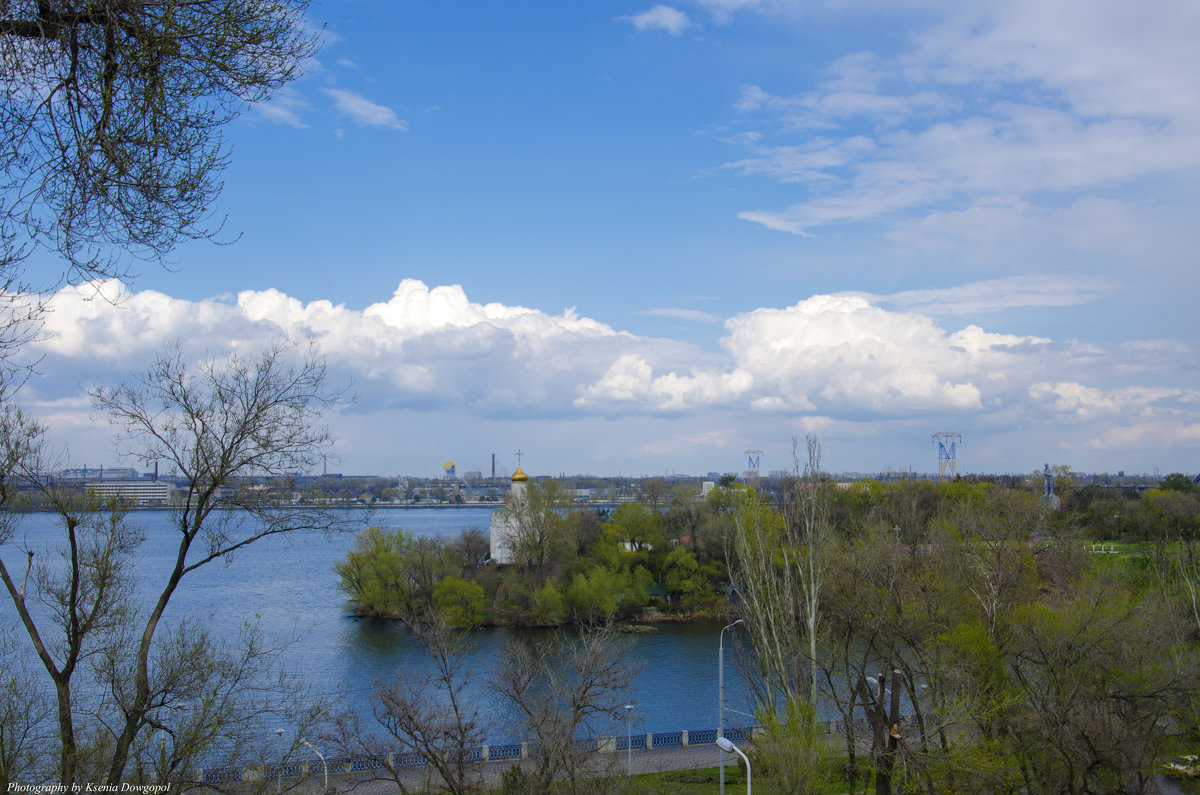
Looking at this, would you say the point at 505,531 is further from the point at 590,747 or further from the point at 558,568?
the point at 590,747

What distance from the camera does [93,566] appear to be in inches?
345

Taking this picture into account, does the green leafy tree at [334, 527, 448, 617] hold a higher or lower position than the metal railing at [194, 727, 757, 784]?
higher

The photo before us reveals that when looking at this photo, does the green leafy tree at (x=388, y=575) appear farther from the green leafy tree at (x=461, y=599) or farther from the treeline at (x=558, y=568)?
the green leafy tree at (x=461, y=599)

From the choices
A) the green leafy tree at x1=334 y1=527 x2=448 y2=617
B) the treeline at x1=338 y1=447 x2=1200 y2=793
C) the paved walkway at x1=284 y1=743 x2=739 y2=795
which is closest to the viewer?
the treeline at x1=338 y1=447 x2=1200 y2=793

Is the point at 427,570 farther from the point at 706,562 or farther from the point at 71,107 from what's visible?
the point at 71,107

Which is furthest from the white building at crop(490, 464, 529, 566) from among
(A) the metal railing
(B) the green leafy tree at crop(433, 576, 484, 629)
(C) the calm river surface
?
(A) the metal railing

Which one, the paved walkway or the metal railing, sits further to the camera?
the metal railing

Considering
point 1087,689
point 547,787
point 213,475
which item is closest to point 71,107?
point 213,475

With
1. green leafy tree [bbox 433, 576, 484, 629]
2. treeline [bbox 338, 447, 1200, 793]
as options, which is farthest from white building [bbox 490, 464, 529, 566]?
treeline [bbox 338, 447, 1200, 793]

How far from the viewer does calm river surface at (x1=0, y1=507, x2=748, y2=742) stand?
24.8m

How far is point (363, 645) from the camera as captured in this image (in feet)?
111

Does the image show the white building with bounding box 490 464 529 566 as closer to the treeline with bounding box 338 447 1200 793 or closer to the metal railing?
the treeline with bounding box 338 447 1200 793

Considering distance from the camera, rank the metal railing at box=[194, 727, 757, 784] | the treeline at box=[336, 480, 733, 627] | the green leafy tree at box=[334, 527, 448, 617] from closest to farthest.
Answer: the metal railing at box=[194, 727, 757, 784] < the green leafy tree at box=[334, 527, 448, 617] < the treeline at box=[336, 480, 733, 627]

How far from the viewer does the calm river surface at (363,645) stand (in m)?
24.8
